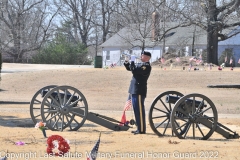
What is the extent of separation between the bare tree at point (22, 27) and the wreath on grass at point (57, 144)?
56885 millimetres

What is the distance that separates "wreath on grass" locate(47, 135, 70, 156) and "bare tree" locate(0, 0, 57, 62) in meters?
56.9

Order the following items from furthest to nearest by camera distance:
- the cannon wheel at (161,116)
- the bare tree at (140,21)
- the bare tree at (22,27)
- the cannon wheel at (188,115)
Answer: the bare tree at (22,27) < the bare tree at (140,21) < the cannon wheel at (161,116) < the cannon wheel at (188,115)

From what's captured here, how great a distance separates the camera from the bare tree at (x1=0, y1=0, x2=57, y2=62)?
6606cm

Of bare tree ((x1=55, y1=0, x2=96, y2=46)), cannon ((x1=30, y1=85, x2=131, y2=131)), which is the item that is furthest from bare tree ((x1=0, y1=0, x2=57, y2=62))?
cannon ((x1=30, y1=85, x2=131, y2=131))

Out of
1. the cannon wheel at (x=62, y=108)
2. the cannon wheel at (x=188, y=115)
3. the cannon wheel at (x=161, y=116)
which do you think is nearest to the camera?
the cannon wheel at (x=188, y=115)

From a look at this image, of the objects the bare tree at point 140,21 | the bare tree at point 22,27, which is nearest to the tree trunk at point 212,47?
the bare tree at point 140,21

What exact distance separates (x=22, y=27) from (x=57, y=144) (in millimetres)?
61654

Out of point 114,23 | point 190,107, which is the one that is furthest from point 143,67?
point 114,23

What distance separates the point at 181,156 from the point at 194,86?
21.2 metres

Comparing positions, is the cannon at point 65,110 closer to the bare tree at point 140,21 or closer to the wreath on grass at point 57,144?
the wreath on grass at point 57,144

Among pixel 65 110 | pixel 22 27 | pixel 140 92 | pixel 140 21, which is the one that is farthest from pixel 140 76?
pixel 22 27

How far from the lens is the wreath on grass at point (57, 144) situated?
25.0 feet

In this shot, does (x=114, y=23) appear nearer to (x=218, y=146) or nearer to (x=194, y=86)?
(x=194, y=86)

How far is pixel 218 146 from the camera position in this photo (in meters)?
9.72
